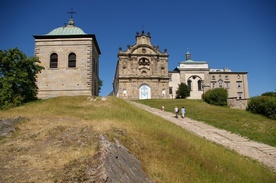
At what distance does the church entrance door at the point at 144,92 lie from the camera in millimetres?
48250

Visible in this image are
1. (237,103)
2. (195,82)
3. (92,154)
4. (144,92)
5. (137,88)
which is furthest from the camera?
(195,82)

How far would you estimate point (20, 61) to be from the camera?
68.2 ft

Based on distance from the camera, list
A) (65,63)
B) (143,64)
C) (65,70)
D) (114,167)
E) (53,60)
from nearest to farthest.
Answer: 1. (114,167)
2. (65,70)
3. (65,63)
4. (53,60)
5. (143,64)

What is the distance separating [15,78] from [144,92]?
3087 centimetres

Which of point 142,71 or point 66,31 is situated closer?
point 66,31

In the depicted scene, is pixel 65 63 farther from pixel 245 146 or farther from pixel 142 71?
pixel 142 71

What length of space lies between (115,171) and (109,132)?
13.2 feet

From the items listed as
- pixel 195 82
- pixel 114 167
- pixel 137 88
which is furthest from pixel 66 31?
pixel 195 82

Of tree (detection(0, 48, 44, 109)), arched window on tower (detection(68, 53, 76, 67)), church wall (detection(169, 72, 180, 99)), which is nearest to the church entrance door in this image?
church wall (detection(169, 72, 180, 99))

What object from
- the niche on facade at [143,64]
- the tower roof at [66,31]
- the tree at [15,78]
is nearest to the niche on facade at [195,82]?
the niche on facade at [143,64]

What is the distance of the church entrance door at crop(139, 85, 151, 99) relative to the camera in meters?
48.2

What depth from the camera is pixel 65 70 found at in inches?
1055

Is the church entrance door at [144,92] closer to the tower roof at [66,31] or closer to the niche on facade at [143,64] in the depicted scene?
the niche on facade at [143,64]

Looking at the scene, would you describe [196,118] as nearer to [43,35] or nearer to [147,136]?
[147,136]
